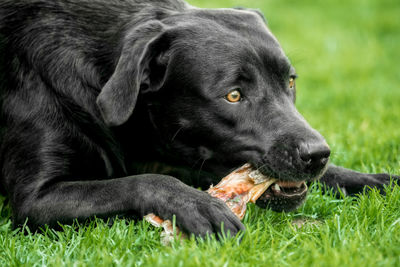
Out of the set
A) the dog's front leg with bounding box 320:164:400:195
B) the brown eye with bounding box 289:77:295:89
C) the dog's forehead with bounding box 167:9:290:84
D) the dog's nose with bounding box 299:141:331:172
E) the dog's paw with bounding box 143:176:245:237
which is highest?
the dog's forehead with bounding box 167:9:290:84

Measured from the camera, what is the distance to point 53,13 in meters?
3.39

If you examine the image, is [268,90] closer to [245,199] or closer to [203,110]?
[203,110]

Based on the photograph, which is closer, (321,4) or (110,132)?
(110,132)

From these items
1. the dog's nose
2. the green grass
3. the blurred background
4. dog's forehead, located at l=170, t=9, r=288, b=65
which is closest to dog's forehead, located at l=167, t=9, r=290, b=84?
dog's forehead, located at l=170, t=9, r=288, b=65

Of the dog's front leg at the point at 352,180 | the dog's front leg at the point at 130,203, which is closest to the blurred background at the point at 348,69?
the dog's front leg at the point at 352,180

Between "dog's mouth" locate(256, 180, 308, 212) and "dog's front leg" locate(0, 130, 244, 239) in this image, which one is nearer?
"dog's front leg" locate(0, 130, 244, 239)

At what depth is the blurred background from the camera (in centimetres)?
453

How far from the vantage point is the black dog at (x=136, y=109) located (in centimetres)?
292

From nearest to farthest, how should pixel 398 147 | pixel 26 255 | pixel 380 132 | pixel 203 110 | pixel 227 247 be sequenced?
pixel 227 247
pixel 26 255
pixel 203 110
pixel 398 147
pixel 380 132

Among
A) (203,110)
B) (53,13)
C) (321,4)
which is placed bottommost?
(321,4)

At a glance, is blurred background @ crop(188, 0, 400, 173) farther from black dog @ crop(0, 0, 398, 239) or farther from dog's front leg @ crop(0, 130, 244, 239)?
dog's front leg @ crop(0, 130, 244, 239)

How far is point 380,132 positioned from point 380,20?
606cm

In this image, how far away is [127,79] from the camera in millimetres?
2939

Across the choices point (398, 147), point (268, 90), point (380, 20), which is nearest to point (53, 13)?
point (268, 90)
